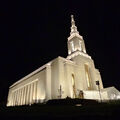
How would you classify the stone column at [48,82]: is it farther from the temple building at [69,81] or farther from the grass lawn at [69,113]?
the grass lawn at [69,113]

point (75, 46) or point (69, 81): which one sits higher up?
point (75, 46)

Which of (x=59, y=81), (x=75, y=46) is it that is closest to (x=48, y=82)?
(x=59, y=81)

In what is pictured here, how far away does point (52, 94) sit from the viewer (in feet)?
109

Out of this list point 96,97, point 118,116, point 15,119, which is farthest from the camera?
point 96,97

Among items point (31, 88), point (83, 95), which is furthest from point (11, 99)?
point (83, 95)

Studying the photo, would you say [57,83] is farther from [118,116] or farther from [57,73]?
[118,116]

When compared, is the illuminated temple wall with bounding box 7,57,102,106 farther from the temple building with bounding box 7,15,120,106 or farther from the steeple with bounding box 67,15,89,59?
the steeple with bounding box 67,15,89,59

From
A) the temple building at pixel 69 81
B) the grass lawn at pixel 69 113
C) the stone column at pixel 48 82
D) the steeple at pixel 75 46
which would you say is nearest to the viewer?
the grass lawn at pixel 69 113

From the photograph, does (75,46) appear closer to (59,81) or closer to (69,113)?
(59,81)

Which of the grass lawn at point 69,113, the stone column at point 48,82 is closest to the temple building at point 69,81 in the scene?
the stone column at point 48,82

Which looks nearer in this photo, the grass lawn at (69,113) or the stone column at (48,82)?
the grass lawn at (69,113)

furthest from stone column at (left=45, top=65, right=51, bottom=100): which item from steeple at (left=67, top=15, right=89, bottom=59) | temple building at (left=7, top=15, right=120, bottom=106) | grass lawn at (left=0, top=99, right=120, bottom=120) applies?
grass lawn at (left=0, top=99, right=120, bottom=120)

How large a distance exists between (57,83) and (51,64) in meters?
7.27

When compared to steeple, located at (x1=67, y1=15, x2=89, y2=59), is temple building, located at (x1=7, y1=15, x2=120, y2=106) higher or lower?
lower
